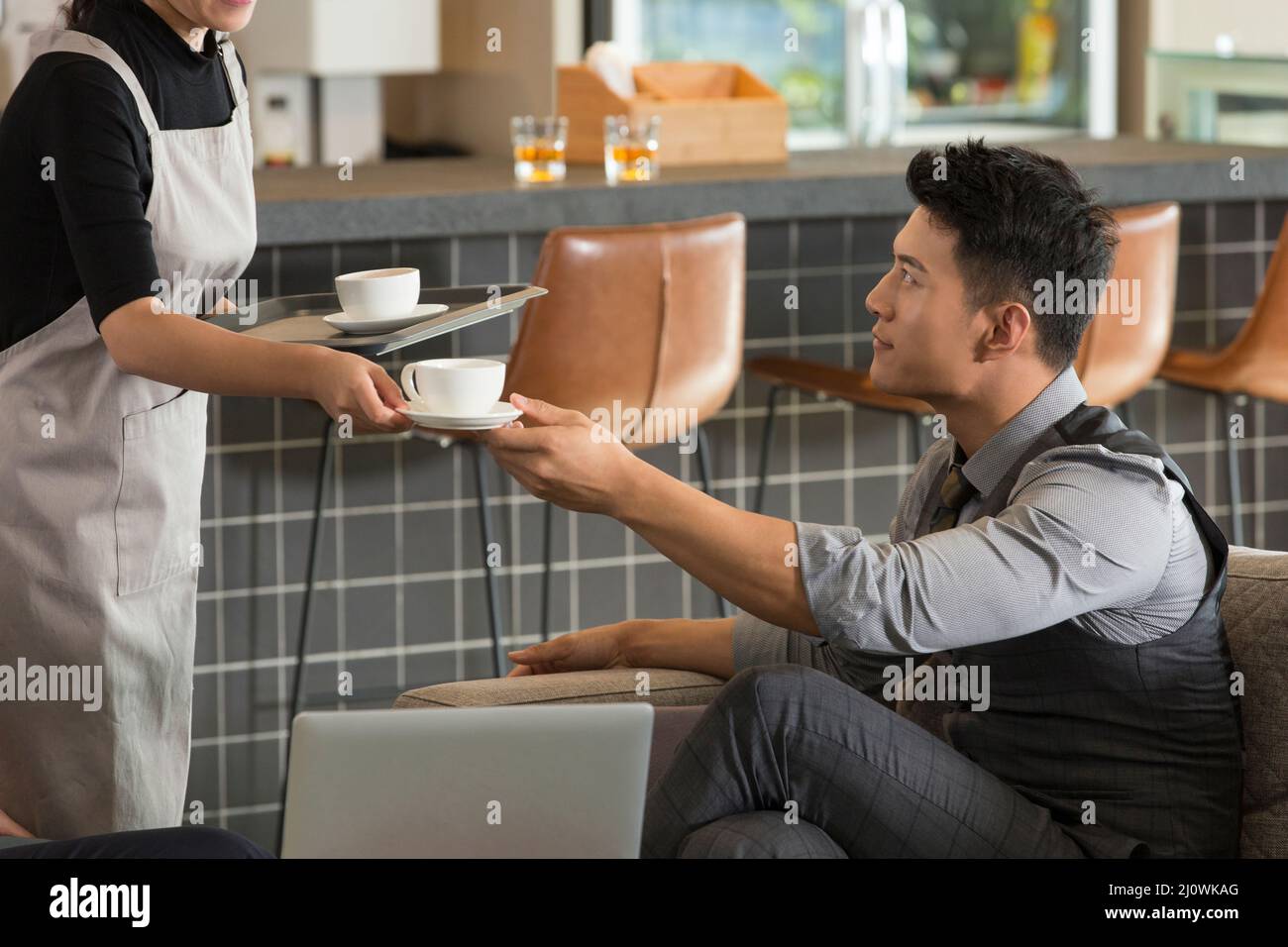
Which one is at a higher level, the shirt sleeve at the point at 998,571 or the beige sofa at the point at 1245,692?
the shirt sleeve at the point at 998,571

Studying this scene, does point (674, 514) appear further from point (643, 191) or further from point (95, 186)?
point (643, 191)

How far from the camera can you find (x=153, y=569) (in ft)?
6.11

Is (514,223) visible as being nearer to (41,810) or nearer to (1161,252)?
(1161,252)

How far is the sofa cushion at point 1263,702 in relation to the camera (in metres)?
1.58

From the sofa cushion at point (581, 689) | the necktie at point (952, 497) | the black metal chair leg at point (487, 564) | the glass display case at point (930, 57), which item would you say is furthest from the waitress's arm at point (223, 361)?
the glass display case at point (930, 57)

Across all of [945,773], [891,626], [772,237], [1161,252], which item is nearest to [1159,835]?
[945,773]

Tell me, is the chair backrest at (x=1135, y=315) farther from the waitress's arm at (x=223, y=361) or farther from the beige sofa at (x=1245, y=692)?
the waitress's arm at (x=223, y=361)

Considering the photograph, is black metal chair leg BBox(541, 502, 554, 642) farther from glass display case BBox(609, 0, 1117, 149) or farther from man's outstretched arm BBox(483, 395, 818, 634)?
glass display case BBox(609, 0, 1117, 149)

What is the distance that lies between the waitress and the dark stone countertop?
2.43 ft

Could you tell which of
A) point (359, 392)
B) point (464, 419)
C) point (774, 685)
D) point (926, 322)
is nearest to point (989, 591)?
point (774, 685)

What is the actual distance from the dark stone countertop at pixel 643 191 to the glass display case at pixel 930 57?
2231mm

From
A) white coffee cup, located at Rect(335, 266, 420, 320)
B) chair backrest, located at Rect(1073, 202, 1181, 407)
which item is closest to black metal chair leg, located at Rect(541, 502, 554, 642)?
chair backrest, located at Rect(1073, 202, 1181, 407)

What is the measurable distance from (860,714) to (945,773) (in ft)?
0.30

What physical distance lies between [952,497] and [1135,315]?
1361 mm
